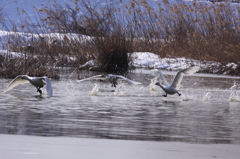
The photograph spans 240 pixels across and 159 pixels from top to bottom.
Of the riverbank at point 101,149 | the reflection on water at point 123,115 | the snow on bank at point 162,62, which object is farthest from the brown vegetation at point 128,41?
the riverbank at point 101,149

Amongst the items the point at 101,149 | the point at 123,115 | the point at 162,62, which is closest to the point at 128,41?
the point at 162,62

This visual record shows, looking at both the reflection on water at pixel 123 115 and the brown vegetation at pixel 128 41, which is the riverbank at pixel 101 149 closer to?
the reflection on water at pixel 123 115

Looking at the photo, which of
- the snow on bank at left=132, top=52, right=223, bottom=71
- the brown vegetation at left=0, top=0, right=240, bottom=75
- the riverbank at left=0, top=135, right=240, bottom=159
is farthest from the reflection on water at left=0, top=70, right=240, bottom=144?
the snow on bank at left=132, top=52, right=223, bottom=71

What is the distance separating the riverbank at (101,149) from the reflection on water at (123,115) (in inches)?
14.5

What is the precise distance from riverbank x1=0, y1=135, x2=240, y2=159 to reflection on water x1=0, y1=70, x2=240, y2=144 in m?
0.37

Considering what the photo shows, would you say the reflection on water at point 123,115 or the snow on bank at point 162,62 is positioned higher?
the snow on bank at point 162,62

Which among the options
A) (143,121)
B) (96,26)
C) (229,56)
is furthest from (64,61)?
(143,121)

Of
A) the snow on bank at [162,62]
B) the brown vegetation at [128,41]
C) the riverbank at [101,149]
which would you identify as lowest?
the riverbank at [101,149]

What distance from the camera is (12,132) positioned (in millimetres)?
6324

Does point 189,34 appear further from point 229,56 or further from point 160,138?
point 160,138

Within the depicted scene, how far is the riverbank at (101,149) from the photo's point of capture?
5125mm

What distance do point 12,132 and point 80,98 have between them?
5.05 meters

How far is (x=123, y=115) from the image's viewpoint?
8.54 meters

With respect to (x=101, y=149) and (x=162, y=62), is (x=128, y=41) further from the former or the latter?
(x=101, y=149)
